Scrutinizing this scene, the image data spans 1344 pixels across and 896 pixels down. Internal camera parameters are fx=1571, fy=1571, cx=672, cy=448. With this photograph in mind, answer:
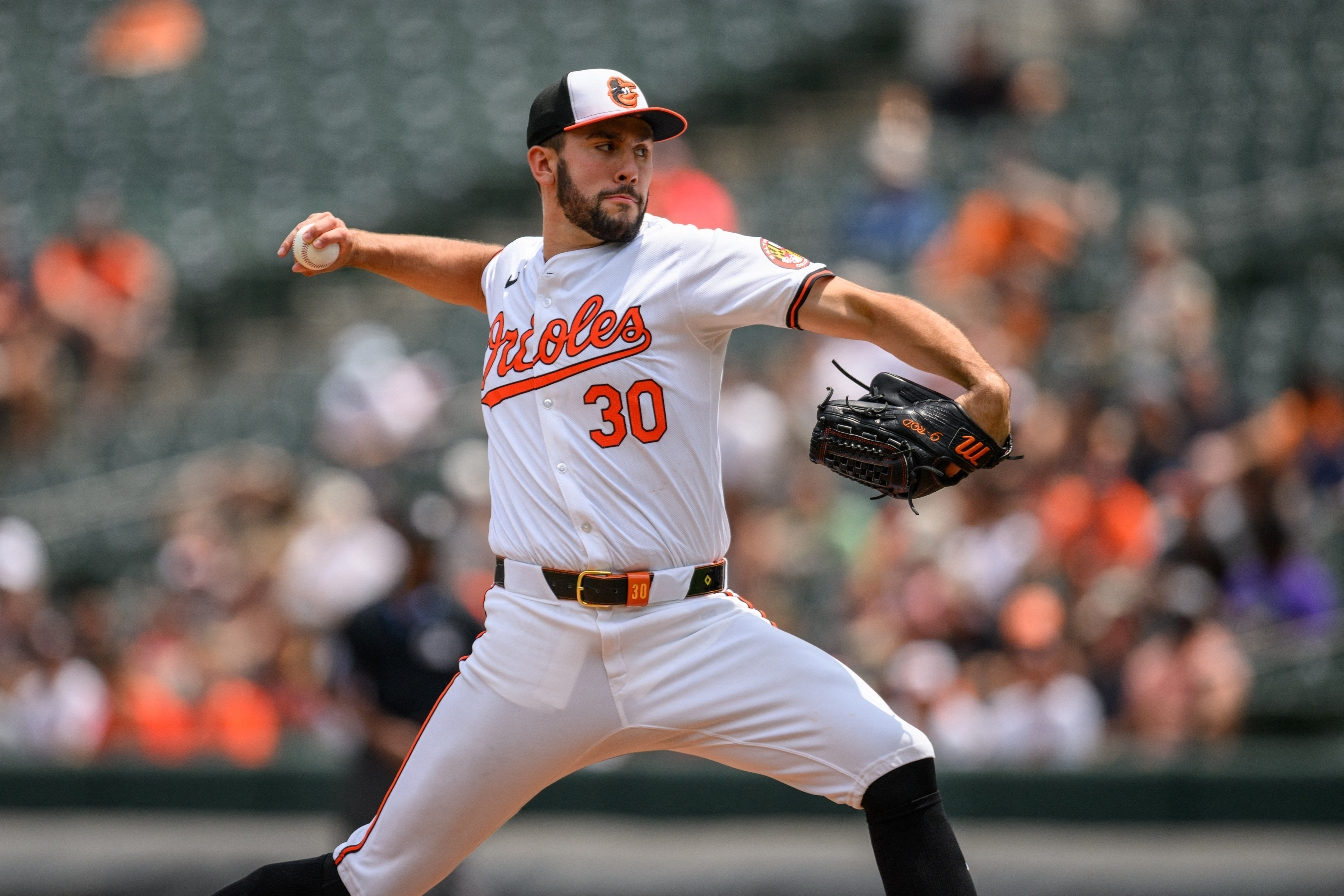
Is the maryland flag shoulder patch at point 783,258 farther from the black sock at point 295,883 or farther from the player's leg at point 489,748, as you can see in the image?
the black sock at point 295,883

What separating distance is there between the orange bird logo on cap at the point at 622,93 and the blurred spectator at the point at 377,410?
5795 mm

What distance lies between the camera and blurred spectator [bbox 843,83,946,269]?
940 centimetres

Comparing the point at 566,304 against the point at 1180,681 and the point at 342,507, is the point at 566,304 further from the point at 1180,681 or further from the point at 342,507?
the point at 342,507

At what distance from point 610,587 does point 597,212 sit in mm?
862

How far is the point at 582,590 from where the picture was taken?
3.50 metres

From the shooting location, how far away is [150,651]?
820 cm

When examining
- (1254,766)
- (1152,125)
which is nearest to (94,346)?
(1152,125)

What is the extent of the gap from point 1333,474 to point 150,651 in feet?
19.4

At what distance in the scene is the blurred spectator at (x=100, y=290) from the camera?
10.7 metres

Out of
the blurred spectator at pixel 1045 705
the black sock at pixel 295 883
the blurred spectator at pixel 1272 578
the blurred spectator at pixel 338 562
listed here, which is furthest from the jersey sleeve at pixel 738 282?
the blurred spectator at pixel 338 562

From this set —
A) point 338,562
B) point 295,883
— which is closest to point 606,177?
point 295,883

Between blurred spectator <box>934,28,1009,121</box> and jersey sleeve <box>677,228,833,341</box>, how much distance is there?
763 cm

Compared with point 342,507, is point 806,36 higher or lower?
higher

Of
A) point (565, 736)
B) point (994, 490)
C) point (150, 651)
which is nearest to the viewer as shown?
point (565, 736)
